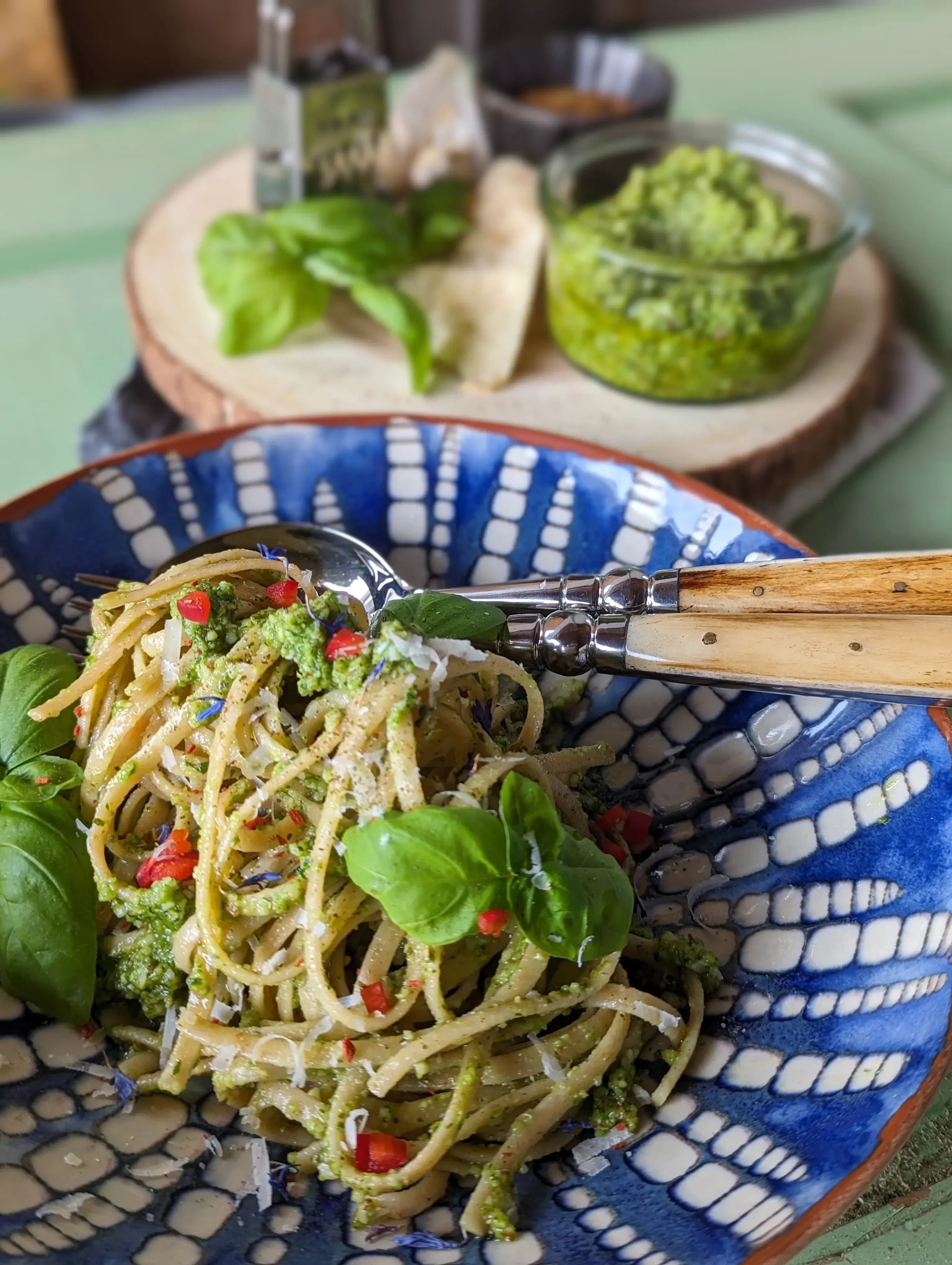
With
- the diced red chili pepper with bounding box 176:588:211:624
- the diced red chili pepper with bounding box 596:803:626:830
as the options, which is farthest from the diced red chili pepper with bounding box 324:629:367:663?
the diced red chili pepper with bounding box 596:803:626:830

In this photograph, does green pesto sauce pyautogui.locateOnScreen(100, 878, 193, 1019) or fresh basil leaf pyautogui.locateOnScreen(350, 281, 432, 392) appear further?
fresh basil leaf pyautogui.locateOnScreen(350, 281, 432, 392)

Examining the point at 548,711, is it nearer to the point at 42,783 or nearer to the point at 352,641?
the point at 352,641

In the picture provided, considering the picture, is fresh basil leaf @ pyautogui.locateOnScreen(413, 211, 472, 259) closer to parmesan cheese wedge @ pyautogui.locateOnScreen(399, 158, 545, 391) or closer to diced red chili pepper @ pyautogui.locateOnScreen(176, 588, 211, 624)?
parmesan cheese wedge @ pyautogui.locateOnScreen(399, 158, 545, 391)

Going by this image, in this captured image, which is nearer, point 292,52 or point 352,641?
point 352,641

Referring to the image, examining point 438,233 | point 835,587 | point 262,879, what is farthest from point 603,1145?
point 438,233

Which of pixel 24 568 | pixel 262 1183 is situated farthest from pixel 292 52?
pixel 262 1183
